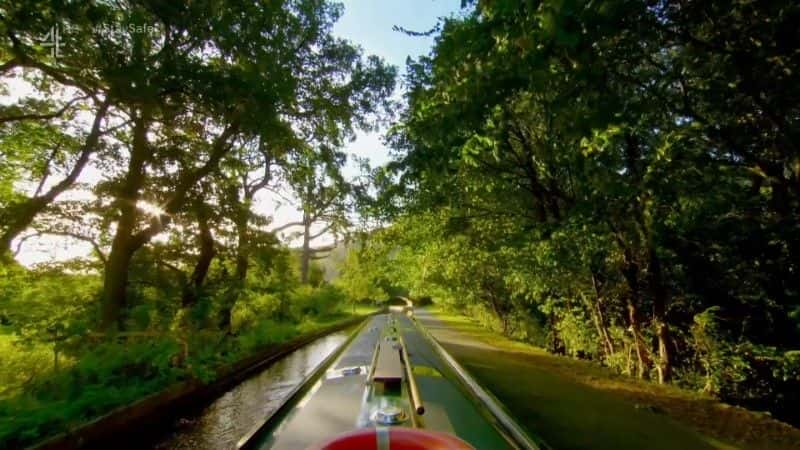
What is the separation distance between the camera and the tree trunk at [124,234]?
31.2 ft

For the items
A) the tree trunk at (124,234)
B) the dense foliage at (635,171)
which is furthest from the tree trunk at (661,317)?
the tree trunk at (124,234)

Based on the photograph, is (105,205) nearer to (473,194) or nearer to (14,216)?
(14,216)

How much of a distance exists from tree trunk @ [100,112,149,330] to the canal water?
3719 millimetres

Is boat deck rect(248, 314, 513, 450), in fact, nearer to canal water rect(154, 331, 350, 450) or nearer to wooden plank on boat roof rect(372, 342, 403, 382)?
wooden plank on boat roof rect(372, 342, 403, 382)

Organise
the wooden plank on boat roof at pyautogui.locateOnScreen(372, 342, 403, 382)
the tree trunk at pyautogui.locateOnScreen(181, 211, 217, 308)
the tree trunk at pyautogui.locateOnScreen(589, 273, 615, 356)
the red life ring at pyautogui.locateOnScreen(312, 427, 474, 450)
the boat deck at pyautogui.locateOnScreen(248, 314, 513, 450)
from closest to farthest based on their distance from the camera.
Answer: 1. the red life ring at pyautogui.locateOnScreen(312, 427, 474, 450)
2. the boat deck at pyautogui.locateOnScreen(248, 314, 513, 450)
3. the wooden plank on boat roof at pyautogui.locateOnScreen(372, 342, 403, 382)
4. the tree trunk at pyautogui.locateOnScreen(589, 273, 615, 356)
5. the tree trunk at pyautogui.locateOnScreen(181, 211, 217, 308)

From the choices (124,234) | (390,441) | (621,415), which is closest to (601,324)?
(621,415)

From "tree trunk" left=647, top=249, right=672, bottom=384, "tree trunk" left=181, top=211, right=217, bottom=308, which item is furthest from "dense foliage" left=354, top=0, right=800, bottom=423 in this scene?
"tree trunk" left=181, top=211, right=217, bottom=308

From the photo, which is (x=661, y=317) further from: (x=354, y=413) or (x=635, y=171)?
(x=354, y=413)

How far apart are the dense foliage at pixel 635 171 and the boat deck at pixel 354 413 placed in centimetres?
320

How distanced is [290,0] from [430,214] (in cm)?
774

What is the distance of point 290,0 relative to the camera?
12078 millimetres

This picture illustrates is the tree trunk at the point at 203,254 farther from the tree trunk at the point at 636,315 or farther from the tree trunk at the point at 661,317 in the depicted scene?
the tree trunk at the point at 661,317

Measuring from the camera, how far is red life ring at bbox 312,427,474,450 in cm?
243

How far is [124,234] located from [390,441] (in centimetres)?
1026
